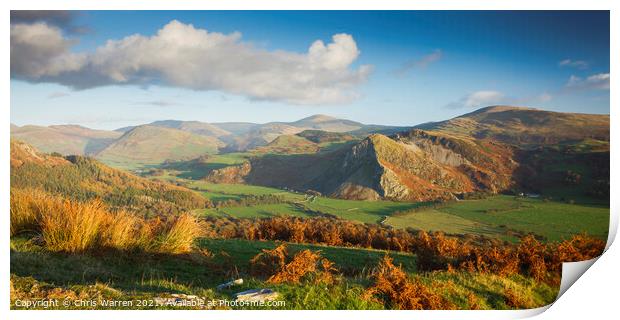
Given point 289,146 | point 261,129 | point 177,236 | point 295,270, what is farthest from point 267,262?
point 289,146

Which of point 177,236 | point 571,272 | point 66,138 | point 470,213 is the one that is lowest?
point 571,272

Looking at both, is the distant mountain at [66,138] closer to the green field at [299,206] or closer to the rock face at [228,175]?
the green field at [299,206]

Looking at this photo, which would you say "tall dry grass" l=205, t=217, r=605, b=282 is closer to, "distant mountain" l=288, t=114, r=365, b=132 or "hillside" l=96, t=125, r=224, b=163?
"hillside" l=96, t=125, r=224, b=163

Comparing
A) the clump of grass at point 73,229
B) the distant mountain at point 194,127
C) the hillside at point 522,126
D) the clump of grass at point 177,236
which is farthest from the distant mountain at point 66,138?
the hillside at point 522,126

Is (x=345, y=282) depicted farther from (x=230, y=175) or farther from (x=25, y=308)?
(x=230, y=175)

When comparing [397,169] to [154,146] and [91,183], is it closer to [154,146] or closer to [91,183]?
[154,146]
